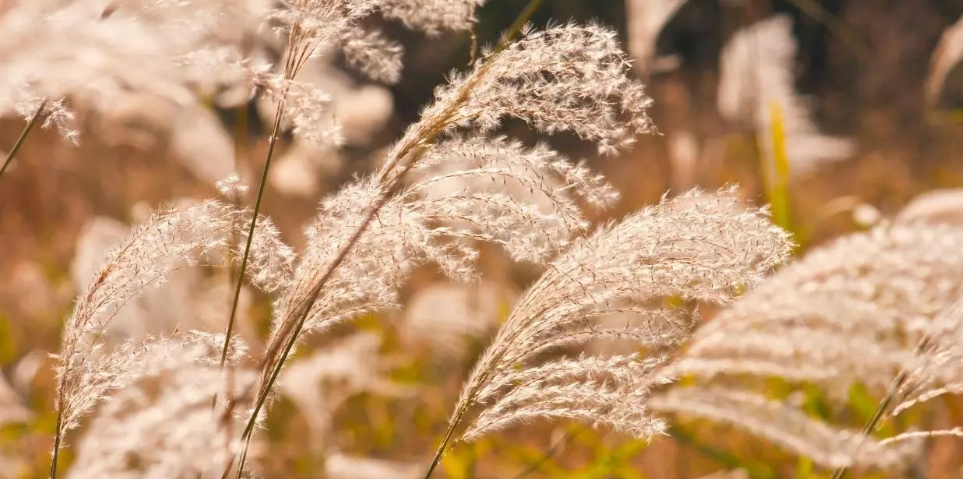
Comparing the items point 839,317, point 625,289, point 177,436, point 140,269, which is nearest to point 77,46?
point 140,269

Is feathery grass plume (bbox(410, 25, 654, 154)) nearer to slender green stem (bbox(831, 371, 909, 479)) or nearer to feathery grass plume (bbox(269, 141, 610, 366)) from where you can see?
feathery grass plume (bbox(269, 141, 610, 366))

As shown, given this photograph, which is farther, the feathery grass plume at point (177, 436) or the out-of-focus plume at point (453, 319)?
the out-of-focus plume at point (453, 319)

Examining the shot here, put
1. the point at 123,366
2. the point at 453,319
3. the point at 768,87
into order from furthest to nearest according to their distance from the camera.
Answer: the point at 768,87 < the point at 453,319 < the point at 123,366

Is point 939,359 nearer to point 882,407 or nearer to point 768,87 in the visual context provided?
point 882,407

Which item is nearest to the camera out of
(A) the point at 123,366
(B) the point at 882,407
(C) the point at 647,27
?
(A) the point at 123,366

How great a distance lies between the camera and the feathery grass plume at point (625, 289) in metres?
0.78

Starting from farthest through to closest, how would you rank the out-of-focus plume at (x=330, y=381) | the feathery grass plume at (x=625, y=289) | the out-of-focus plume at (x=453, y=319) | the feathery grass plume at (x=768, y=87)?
the out-of-focus plume at (x=453, y=319)
the feathery grass plume at (x=768, y=87)
the out-of-focus plume at (x=330, y=381)
the feathery grass plume at (x=625, y=289)

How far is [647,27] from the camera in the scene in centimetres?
208

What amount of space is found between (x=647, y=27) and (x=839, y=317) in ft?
4.37

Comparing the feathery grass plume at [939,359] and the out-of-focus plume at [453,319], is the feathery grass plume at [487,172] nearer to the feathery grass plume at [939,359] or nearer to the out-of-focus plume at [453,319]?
the feathery grass plume at [939,359]

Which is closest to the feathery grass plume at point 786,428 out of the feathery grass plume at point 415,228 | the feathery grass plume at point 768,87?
the feathery grass plume at point 415,228

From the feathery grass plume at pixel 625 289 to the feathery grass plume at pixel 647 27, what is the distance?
1287 millimetres

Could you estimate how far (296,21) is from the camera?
763mm

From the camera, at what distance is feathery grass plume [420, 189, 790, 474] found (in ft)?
2.55
